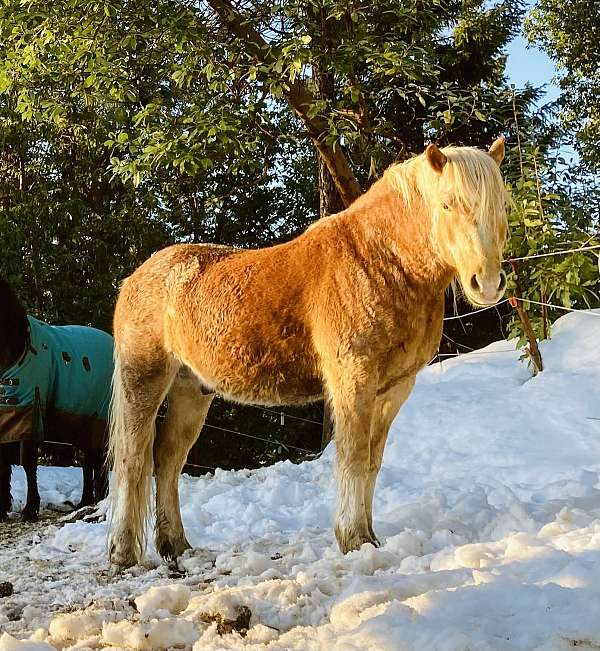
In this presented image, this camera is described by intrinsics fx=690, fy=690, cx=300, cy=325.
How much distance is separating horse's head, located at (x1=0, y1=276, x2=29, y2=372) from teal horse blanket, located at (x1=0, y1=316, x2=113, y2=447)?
0.07m

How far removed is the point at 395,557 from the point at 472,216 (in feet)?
4.84

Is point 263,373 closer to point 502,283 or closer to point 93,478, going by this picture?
point 502,283

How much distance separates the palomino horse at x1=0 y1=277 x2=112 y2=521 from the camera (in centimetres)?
541

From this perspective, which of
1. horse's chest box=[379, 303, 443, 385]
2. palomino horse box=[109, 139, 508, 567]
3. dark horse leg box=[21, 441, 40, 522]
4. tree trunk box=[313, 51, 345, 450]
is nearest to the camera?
palomino horse box=[109, 139, 508, 567]

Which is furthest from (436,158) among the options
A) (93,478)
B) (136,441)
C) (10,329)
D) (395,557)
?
(93,478)

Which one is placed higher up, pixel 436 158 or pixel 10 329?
pixel 436 158

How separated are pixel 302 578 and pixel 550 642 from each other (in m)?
1.05

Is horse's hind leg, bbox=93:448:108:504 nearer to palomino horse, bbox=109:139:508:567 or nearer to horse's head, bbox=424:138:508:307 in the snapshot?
palomino horse, bbox=109:139:508:567

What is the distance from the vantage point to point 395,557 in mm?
2938

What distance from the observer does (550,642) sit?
1777 millimetres

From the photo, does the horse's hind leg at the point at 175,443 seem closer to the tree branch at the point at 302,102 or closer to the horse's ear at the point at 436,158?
the horse's ear at the point at 436,158

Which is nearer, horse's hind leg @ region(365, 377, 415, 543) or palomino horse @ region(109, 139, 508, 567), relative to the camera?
palomino horse @ region(109, 139, 508, 567)

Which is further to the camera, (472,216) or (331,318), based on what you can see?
(331,318)

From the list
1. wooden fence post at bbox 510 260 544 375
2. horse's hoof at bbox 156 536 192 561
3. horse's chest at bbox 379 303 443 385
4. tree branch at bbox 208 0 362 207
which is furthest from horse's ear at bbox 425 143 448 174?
wooden fence post at bbox 510 260 544 375
